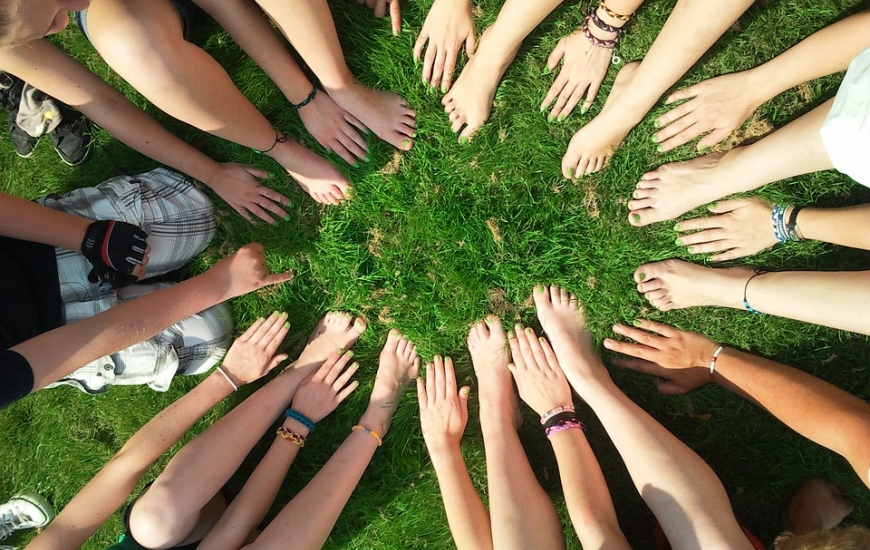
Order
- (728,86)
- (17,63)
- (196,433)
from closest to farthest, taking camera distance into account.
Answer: (17,63) → (728,86) → (196,433)

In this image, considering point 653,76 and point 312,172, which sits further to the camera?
point 312,172

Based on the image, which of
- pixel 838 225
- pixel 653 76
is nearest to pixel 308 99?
pixel 653 76

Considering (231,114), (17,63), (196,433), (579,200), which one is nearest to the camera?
(17,63)

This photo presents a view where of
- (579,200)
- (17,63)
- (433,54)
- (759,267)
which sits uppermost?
(433,54)

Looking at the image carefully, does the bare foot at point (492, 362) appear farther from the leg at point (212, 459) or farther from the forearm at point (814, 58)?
the forearm at point (814, 58)

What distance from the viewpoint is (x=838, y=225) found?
2.00 m

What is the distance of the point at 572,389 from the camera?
2.41m

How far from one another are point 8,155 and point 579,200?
257 centimetres

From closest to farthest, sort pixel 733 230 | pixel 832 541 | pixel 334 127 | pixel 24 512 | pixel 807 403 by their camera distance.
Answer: pixel 832 541, pixel 807 403, pixel 733 230, pixel 334 127, pixel 24 512

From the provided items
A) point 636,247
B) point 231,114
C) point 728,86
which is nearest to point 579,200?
point 636,247

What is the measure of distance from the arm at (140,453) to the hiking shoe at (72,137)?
42.0 inches

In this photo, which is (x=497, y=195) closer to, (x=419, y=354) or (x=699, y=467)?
(x=419, y=354)

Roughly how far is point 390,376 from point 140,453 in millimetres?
1046

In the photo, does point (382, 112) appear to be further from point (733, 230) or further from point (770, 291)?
point (770, 291)
